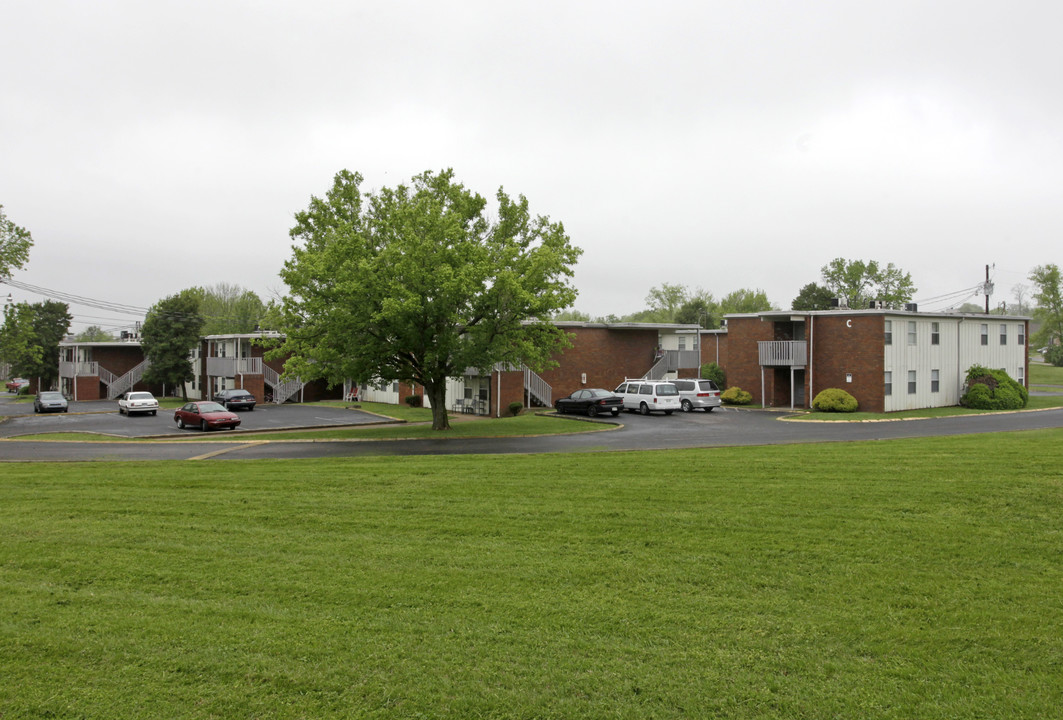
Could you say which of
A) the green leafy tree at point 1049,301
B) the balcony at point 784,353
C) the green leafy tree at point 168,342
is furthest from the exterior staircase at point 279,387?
the green leafy tree at point 1049,301

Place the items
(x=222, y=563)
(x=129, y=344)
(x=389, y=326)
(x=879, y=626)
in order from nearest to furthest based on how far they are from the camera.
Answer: (x=879, y=626) → (x=222, y=563) → (x=389, y=326) → (x=129, y=344)

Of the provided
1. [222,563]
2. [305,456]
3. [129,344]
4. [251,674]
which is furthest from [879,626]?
[129,344]

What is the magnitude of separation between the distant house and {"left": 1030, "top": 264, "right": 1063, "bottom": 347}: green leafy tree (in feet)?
162

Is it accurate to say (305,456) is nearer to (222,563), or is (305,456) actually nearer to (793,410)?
(222,563)

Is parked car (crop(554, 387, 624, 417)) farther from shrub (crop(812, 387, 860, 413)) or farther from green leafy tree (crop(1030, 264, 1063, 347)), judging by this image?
green leafy tree (crop(1030, 264, 1063, 347))

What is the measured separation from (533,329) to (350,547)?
21.7 meters

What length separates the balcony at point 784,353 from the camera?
40.6 metres

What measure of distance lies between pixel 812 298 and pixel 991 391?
4263 cm

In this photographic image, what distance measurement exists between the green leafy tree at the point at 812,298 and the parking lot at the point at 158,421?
54.5 meters

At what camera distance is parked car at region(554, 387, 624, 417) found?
36719 mm

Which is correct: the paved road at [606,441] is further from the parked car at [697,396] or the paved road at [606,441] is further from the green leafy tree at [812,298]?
the green leafy tree at [812,298]

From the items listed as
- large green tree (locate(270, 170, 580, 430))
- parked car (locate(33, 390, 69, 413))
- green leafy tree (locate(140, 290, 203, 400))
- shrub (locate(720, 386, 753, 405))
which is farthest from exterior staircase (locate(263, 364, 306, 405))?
shrub (locate(720, 386, 753, 405))

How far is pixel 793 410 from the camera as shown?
131 feet

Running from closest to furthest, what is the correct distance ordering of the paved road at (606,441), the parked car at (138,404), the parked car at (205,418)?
the paved road at (606,441) < the parked car at (205,418) < the parked car at (138,404)
